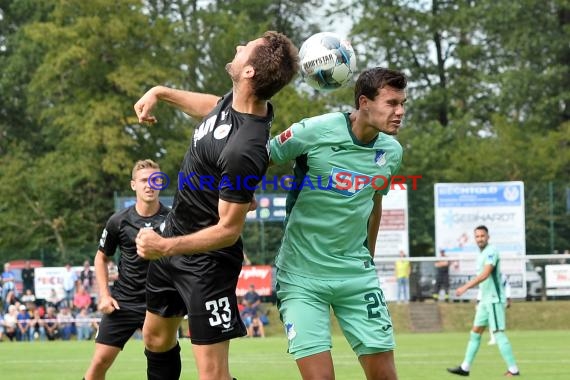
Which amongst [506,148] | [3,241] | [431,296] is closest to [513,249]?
[431,296]

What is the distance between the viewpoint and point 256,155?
6156mm

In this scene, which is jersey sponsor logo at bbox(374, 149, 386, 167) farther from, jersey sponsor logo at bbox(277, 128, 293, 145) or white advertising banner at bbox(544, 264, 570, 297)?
white advertising banner at bbox(544, 264, 570, 297)

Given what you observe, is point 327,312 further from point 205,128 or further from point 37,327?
point 37,327

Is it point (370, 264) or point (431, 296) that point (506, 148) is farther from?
point (370, 264)

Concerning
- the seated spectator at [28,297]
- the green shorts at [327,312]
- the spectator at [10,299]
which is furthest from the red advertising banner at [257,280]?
the green shorts at [327,312]

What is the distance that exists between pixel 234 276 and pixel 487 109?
1688 inches

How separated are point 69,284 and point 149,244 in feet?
74.1

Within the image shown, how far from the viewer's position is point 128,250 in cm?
983

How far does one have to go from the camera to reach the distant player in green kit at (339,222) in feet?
22.2

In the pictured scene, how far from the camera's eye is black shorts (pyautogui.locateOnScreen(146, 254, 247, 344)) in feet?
21.4

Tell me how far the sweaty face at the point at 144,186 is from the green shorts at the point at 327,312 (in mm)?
3179

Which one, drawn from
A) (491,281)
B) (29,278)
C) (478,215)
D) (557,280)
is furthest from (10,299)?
(491,281)

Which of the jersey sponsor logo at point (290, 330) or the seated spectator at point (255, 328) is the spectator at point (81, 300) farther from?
the jersey sponsor logo at point (290, 330)

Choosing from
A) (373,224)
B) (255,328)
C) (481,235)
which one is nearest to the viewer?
(373,224)
